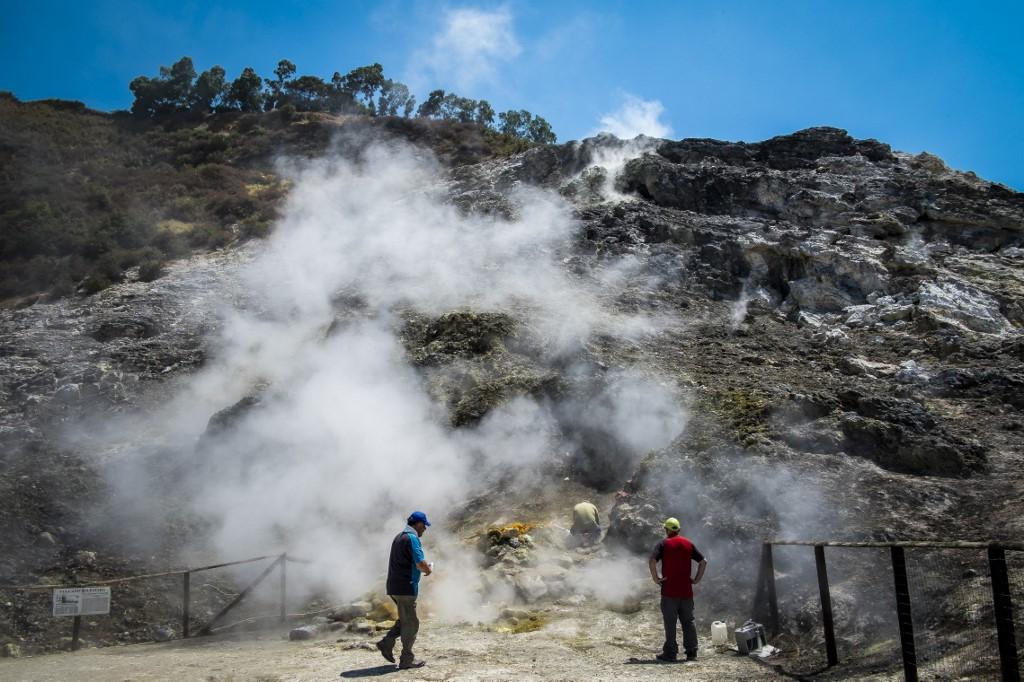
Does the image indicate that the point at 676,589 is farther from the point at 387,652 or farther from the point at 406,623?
the point at 387,652

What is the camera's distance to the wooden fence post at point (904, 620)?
4547 mm

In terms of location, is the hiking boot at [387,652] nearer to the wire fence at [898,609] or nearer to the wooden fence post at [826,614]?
the wire fence at [898,609]

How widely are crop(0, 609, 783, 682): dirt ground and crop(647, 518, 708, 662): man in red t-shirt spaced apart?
19cm

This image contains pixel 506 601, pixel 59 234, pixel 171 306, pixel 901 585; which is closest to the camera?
pixel 901 585

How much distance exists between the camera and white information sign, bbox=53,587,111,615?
7.82 m

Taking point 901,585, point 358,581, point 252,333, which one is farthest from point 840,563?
point 252,333

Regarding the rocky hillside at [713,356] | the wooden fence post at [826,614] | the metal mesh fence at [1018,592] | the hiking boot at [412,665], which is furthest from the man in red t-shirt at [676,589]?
the metal mesh fence at [1018,592]

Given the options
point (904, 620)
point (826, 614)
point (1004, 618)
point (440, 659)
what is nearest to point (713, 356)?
point (826, 614)

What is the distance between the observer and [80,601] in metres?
7.93

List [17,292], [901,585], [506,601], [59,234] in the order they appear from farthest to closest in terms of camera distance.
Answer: [59,234]
[17,292]
[506,601]
[901,585]

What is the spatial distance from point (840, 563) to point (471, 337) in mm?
10014

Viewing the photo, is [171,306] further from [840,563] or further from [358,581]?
[840,563]

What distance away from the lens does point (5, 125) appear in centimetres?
3412

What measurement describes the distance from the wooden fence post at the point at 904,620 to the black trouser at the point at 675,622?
201 cm
